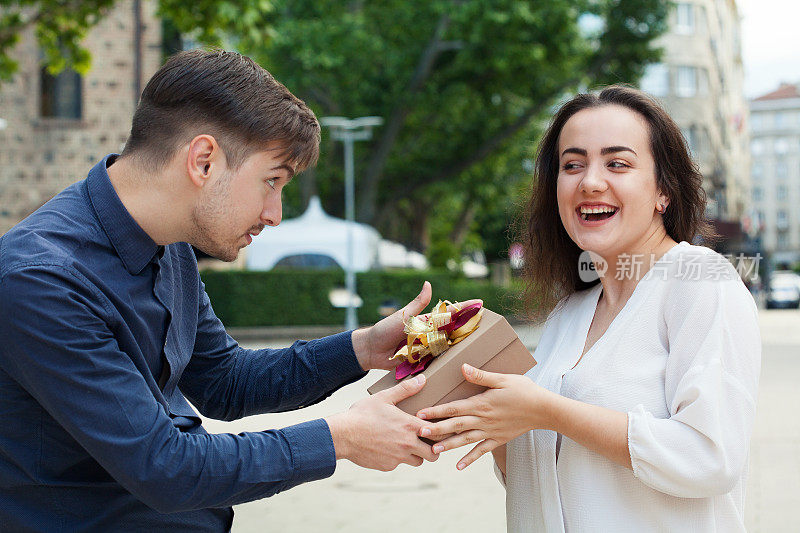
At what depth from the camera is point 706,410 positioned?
2121mm

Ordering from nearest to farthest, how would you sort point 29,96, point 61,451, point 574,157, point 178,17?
point 61,451, point 574,157, point 178,17, point 29,96

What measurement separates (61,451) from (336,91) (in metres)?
22.2

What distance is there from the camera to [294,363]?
2879 millimetres

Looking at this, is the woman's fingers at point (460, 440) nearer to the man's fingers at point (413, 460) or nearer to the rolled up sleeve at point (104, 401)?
the man's fingers at point (413, 460)

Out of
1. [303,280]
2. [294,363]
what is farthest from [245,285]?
[294,363]

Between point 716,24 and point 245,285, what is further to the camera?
point 716,24

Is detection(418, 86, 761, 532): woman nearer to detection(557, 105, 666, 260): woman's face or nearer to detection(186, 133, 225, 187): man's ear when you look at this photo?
detection(557, 105, 666, 260): woman's face

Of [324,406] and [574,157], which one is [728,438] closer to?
[574,157]

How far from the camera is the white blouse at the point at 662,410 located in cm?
215

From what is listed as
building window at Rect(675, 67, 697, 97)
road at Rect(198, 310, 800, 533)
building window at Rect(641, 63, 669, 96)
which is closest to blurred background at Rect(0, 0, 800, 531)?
road at Rect(198, 310, 800, 533)

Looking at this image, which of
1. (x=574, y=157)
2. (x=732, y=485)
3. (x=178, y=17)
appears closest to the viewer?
(x=732, y=485)

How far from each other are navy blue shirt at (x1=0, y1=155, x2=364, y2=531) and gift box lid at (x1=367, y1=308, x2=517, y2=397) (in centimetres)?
37

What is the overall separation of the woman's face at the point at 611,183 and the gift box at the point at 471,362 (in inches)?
16.2

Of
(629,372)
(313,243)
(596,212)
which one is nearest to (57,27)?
(596,212)
